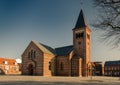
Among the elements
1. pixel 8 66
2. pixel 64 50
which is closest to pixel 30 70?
pixel 64 50

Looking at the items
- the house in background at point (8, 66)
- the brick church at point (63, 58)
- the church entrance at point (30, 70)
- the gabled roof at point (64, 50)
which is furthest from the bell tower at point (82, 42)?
the house in background at point (8, 66)

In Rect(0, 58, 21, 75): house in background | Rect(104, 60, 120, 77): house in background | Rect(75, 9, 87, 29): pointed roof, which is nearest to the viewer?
Result: Rect(75, 9, 87, 29): pointed roof

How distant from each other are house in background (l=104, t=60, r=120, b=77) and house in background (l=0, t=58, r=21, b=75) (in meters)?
52.4

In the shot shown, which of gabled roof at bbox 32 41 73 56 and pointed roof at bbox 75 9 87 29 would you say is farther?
pointed roof at bbox 75 9 87 29

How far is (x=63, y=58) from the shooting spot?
57031mm

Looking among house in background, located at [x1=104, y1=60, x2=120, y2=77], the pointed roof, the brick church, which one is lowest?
house in background, located at [x1=104, y1=60, x2=120, y2=77]

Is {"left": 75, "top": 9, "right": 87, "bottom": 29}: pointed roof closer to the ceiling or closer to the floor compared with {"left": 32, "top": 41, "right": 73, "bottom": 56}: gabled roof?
closer to the ceiling

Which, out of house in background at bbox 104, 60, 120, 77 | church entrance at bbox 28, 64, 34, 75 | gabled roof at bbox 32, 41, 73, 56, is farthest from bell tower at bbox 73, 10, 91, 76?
house in background at bbox 104, 60, 120, 77

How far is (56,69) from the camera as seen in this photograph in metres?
58.3

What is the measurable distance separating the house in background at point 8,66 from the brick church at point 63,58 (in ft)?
84.4

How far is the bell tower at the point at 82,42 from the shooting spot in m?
55.5

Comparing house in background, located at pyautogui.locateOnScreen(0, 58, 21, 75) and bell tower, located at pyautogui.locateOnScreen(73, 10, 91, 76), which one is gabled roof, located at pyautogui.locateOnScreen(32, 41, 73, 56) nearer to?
bell tower, located at pyautogui.locateOnScreen(73, 10, 91, 76)

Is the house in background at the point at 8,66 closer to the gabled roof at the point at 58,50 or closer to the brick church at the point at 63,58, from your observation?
the brick church at the point at 63,58

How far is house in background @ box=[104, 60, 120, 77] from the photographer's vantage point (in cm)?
10562
